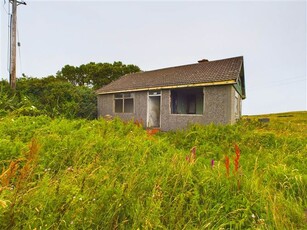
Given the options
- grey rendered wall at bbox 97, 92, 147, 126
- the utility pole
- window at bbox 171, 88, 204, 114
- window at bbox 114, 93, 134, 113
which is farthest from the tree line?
A: window at bbox 171, 88, 204, 114

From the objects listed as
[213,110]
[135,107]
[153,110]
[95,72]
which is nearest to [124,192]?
[213,110]

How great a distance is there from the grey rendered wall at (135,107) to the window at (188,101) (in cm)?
249

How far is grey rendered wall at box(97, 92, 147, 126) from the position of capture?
14865mm

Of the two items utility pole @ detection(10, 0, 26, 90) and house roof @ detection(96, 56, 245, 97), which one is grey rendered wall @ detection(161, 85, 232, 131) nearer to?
house roof @ detection(96, 56, 245, 97)

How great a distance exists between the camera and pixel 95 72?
33844 millimetres

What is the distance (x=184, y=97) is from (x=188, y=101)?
23.4 inches

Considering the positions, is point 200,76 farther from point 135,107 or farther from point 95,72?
point 95,72

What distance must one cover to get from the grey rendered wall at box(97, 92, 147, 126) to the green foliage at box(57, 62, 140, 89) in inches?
634

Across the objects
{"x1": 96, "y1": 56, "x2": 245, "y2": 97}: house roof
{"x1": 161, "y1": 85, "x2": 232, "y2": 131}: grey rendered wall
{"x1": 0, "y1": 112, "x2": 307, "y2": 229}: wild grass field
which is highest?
{"x1": 96, "y1": 56, "x2": 245, "y2": 97}: house roof

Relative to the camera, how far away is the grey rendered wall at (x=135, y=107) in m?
14.9

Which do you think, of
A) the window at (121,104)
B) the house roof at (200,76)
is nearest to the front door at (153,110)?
the house roof at (200,76)

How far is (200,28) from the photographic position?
16719 mm

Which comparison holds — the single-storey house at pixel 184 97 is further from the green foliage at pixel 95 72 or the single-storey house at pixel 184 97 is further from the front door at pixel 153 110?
the green foliage at pixel 95 72

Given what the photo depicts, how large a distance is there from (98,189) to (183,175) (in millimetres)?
1070
